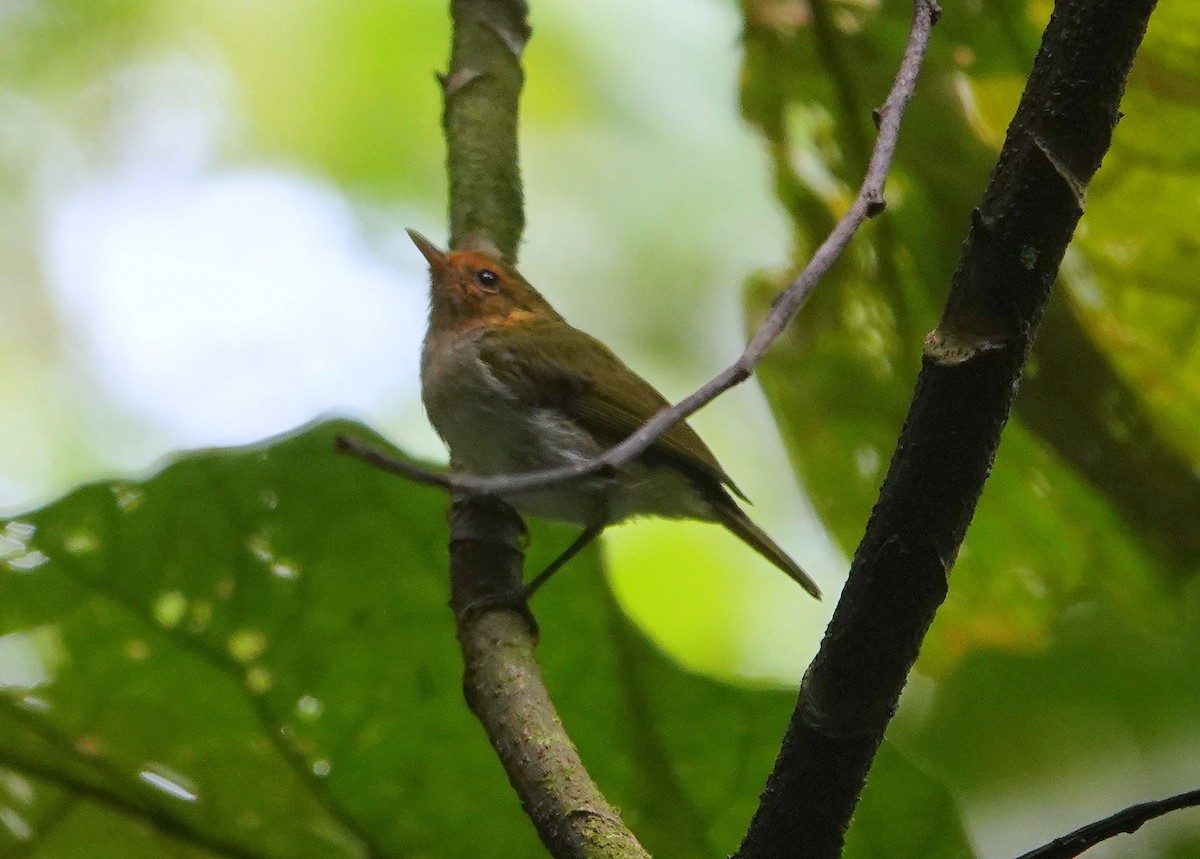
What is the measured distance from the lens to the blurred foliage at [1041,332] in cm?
262

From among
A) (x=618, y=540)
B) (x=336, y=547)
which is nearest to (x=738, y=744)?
(x=336, y=547)

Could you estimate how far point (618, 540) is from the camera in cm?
430

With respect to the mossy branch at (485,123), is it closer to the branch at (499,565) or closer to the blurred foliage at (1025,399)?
the branch at (499,565)

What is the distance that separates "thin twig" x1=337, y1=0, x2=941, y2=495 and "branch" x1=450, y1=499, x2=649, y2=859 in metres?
0.55

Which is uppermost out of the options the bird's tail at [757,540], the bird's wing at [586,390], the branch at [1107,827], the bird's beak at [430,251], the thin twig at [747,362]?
the bird's beak at [430,251]

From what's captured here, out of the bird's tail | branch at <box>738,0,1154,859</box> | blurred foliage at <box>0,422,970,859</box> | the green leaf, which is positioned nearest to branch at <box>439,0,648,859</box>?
blurred foliage at <box>0,422,970,859</box>

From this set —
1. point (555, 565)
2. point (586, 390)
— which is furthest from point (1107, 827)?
point (586, 390)

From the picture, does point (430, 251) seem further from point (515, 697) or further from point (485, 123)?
point (515, 697)

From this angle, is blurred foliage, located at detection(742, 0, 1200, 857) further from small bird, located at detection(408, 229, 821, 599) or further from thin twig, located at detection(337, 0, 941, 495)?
thin twig, located at detection(337, 0, 941, 495)

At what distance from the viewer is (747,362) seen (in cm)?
118

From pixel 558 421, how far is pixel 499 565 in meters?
0.82

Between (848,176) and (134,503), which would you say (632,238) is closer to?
(848,176)

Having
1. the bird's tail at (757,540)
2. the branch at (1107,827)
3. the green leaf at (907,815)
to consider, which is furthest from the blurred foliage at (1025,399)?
the branch at (1107,827)

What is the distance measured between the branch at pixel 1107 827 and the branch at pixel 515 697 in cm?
48
